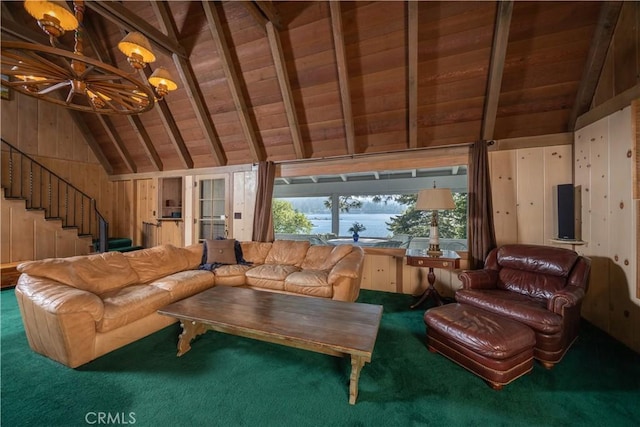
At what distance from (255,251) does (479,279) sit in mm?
3189

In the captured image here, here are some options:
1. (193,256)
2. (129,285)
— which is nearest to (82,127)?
(193,256)

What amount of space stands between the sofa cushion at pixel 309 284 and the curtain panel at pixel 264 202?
5.02ft

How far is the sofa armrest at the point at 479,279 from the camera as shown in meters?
2.77

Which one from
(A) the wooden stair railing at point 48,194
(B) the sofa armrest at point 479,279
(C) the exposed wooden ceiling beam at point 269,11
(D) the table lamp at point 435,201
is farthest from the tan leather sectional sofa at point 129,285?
(C) the exposed wooden ceiling beam at point 269,11

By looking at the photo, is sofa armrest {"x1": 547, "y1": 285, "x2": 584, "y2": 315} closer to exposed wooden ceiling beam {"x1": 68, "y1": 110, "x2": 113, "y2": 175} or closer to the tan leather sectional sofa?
the tan leather sectional sofa

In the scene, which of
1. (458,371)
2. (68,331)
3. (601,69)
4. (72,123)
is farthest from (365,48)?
(72,123)

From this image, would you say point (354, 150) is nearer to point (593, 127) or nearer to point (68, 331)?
point (593, 127)

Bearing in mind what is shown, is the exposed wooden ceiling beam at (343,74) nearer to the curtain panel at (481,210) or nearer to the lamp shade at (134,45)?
the curtain panel at (481,210)

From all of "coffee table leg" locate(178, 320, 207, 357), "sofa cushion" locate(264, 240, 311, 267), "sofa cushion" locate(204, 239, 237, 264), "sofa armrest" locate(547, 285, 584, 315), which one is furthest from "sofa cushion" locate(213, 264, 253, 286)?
"sofa armrest" locate(547, 285, 584, 315)

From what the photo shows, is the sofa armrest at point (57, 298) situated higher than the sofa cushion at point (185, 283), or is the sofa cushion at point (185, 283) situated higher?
the sofa armrest at point (57, 298)

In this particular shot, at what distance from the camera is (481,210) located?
11.1ft

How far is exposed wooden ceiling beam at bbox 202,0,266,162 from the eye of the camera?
3.31 metres

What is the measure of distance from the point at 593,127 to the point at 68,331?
536cm

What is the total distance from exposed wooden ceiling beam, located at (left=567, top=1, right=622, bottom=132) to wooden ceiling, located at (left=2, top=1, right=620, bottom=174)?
10 mm
